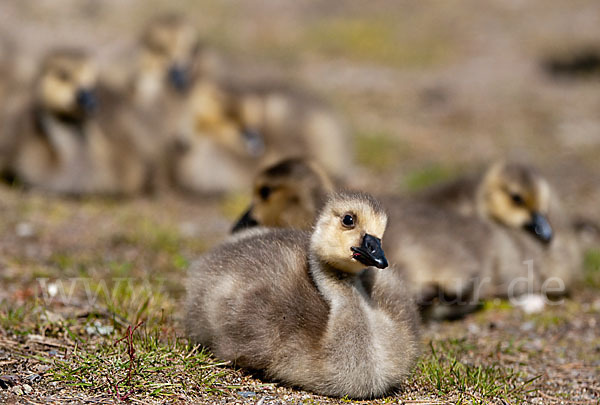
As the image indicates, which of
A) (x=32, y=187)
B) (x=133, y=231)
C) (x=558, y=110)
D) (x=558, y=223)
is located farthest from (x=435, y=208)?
(x=558, y=110)

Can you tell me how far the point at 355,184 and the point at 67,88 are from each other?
2.76 meters

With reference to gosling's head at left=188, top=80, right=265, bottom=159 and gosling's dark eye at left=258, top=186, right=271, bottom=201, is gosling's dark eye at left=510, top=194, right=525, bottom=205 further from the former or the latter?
gosling's head at left=188, top=80, right=265, bottom=159

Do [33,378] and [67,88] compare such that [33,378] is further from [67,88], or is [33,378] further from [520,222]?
[67,88]

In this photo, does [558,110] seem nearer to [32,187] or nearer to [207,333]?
[32,187]

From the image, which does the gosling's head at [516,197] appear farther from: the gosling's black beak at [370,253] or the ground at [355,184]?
the gosling's black beak at [370,253]

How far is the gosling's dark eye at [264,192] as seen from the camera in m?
4.97

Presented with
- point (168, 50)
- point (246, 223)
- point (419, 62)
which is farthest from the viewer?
point (419, 62)

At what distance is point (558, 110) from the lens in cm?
1108

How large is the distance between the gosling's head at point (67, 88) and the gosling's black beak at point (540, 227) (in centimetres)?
373

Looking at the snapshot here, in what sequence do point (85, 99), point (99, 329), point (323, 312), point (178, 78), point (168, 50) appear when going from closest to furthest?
point (323, 312) < point (99, 329) < point (85, 99) < point (178, 78) < point (168, 50)

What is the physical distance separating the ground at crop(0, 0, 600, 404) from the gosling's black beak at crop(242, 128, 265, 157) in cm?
55

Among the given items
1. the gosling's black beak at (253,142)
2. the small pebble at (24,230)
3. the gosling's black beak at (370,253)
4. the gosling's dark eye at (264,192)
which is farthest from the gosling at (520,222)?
the small pebble at (24,230)

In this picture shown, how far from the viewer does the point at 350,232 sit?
3377mm

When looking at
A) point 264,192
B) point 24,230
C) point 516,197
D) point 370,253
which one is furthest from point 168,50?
point 370,253
